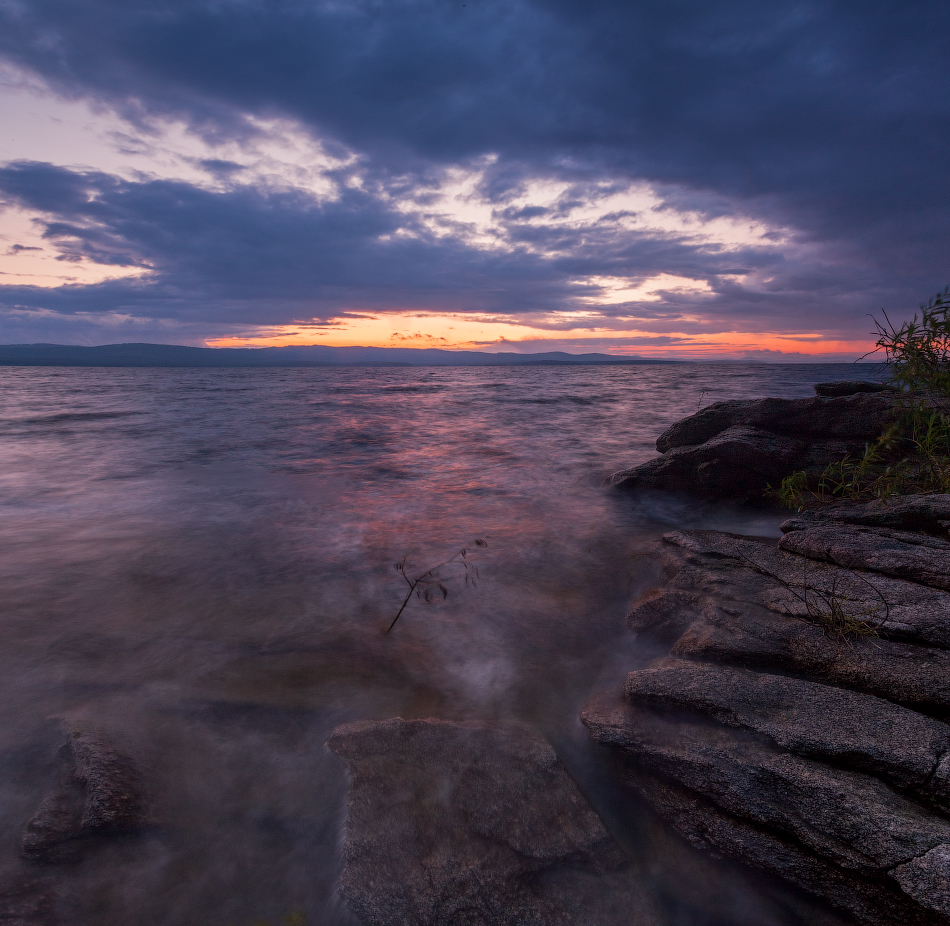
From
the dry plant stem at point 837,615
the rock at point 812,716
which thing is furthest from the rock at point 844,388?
the rock at point 812,716

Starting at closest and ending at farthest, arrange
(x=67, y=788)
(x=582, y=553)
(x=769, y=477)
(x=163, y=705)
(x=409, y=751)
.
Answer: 1. (x=67, y=788)
2. (x=409, y=751)
3. (x=163, y=705)
4. (x=582, y=553)
5. (x=769, y=477)

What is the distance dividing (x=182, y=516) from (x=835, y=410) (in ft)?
31.1

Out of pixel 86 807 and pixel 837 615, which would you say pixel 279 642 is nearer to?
pixel 86 807

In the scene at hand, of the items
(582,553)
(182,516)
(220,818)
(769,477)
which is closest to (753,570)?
(582,553)

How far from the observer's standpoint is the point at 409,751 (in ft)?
8.59

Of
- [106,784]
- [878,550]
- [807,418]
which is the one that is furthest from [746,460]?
[106,784]

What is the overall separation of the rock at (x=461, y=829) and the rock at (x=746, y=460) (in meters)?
5.24

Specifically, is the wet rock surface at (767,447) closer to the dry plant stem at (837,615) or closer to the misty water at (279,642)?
the misty water at (279,642)

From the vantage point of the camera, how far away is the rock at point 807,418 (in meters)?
6.86

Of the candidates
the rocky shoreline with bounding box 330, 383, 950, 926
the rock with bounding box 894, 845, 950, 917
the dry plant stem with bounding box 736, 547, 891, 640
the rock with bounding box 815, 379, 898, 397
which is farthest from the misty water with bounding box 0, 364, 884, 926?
the rock with bounding box 815, 379, 898, 397

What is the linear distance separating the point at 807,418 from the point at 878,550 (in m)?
4.43

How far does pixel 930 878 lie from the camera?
1.71 m

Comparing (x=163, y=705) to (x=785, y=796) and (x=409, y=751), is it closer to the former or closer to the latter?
(x=409, y=751)

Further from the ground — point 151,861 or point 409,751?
point 409,751
